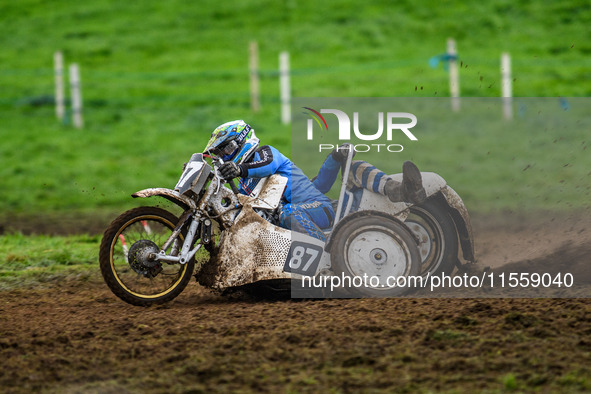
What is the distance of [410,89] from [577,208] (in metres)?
15.0

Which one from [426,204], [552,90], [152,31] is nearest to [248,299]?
[426,204]

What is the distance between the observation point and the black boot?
6758 mm

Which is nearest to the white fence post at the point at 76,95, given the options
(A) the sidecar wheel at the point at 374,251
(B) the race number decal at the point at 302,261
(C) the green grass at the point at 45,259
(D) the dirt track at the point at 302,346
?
(C) the green grass at the point at 45,259

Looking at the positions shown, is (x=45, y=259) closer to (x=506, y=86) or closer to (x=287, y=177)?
(x=287, y=177)

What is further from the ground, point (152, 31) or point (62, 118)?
point (152, 31)

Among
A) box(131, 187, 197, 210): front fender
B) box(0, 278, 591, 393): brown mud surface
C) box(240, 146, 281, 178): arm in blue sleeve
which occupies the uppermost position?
box(240, 146, 281, 178): arm in blue sleeve

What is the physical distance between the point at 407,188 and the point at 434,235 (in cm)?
48

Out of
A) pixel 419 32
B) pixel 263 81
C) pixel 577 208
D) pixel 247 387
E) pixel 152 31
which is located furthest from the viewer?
pixel 152 31

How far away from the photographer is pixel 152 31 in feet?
103

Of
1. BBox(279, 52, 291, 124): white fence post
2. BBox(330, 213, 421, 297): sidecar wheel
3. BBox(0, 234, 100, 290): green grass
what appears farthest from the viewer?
BBox(279, 52, 291, 124): white fence post

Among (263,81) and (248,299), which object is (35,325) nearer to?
(248,299)

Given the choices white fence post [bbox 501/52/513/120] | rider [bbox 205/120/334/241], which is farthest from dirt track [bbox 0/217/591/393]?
white fence post [bbox 501/52/513/120]

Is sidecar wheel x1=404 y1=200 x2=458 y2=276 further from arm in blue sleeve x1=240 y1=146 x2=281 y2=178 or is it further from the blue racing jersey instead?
arm in blue sleeve x1=240 y1=146 x2=281 y2=178

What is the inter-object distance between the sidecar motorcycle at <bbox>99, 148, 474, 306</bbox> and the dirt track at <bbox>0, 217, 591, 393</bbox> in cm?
24
